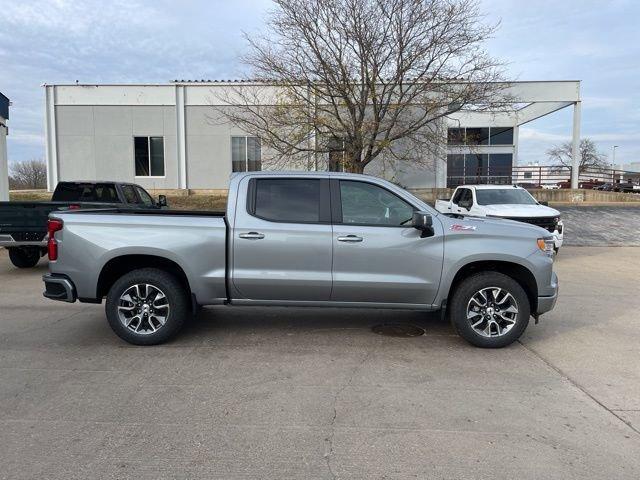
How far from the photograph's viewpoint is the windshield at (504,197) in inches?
548

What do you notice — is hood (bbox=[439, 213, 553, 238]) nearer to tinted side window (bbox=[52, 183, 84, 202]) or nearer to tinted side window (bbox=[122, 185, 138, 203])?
tinted side window (bbox=[122, 185, 138, 203])

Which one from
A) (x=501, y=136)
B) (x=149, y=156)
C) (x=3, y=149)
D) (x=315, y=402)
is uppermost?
(x=501, y=136)

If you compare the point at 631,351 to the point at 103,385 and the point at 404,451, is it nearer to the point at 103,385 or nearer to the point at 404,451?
the point at 404,451

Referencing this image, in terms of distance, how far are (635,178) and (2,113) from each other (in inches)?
1497

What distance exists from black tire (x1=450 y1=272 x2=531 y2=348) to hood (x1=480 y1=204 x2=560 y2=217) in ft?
23.9

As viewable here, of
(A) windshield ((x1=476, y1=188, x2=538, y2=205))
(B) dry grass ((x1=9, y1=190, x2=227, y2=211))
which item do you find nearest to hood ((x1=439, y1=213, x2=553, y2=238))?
(A) windshield ((x1=476, y1=188, x2=538, y2=205))

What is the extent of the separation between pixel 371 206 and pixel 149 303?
8.68ft

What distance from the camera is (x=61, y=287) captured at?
5.64 m

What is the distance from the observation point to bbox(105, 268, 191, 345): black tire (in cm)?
565

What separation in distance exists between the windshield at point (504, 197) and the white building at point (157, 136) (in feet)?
29.4

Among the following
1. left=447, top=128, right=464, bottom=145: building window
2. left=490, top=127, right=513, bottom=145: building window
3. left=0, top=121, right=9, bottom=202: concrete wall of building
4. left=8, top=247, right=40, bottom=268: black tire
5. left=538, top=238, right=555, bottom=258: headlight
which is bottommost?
left=8, top=247, right=40, bottom=268: black tire

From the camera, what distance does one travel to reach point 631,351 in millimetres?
5762

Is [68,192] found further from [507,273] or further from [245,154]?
[245,154]

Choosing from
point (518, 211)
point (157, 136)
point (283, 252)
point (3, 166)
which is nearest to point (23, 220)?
point (283, 252)
